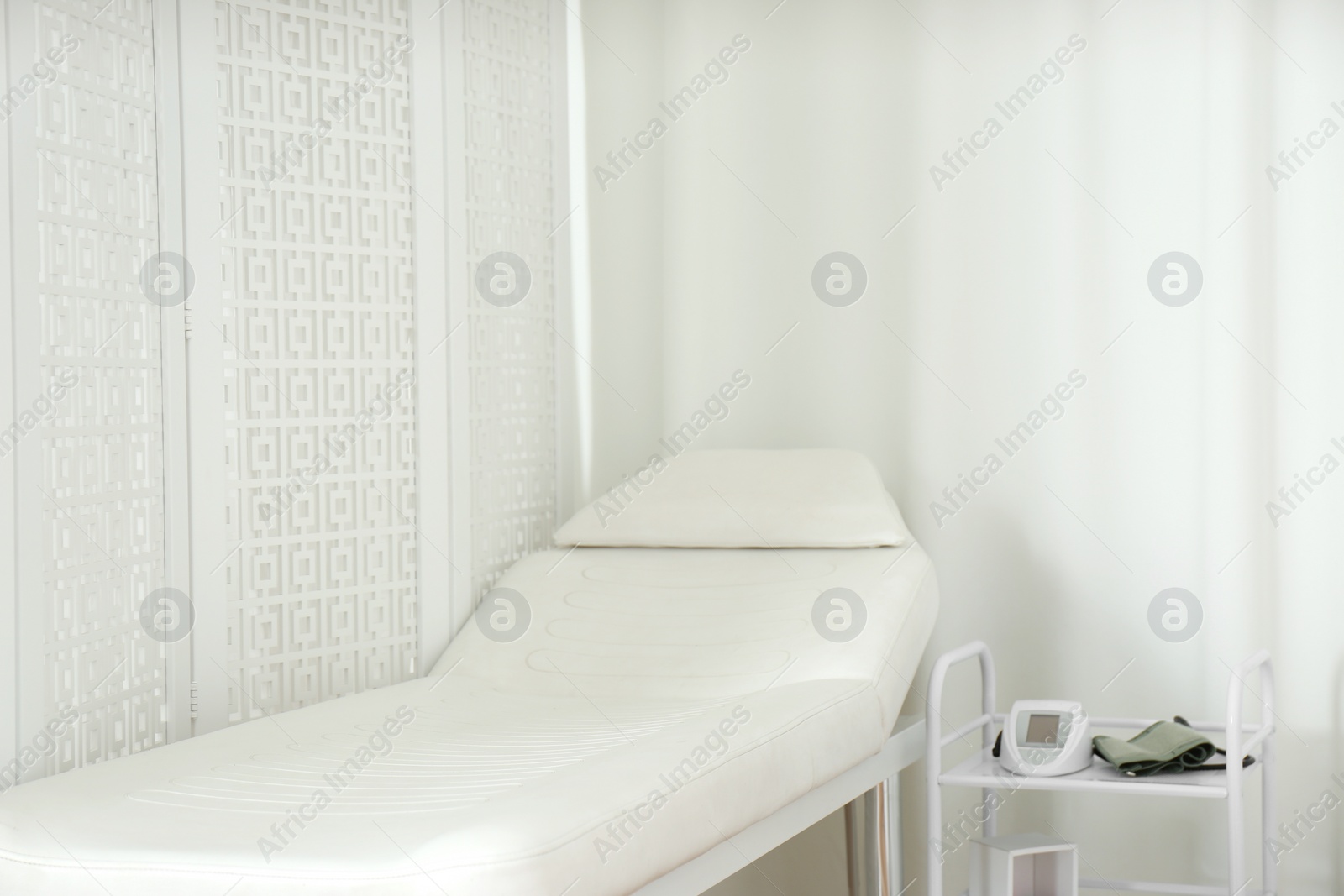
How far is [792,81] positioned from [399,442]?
4.40ft

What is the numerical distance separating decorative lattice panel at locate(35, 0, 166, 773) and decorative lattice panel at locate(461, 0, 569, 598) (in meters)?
0.69

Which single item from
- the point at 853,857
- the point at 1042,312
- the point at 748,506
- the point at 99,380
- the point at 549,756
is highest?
the point at 1042,312

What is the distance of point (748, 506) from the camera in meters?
2.37

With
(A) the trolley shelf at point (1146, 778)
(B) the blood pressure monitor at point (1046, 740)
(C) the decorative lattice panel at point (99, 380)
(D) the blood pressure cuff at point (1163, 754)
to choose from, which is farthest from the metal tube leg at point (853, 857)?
(C) the decorative lattice panel at point (99, 380)

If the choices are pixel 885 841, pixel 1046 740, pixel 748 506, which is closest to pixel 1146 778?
pixel 1046 740

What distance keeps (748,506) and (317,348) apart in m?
0.92

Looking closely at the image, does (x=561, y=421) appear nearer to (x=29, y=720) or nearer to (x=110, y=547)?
(x=110, y=547)

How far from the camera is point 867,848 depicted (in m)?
2.15

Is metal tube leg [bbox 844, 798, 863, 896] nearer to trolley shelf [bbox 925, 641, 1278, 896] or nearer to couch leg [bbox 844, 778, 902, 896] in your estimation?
couch leg [bbox 844, 778, 902, 896]

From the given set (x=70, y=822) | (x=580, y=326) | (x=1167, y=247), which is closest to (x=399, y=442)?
(x=580, y=326)

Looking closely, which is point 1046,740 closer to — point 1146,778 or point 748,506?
point 1146,778

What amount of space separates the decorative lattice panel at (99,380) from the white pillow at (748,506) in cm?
91

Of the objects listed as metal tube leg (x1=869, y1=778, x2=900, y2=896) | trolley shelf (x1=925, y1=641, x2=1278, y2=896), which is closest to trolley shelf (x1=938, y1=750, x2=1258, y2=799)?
trolley shelf (x1=925, y1=641, x2=1278, y2=896)

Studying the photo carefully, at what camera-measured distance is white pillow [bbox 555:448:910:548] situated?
7.59 ft
